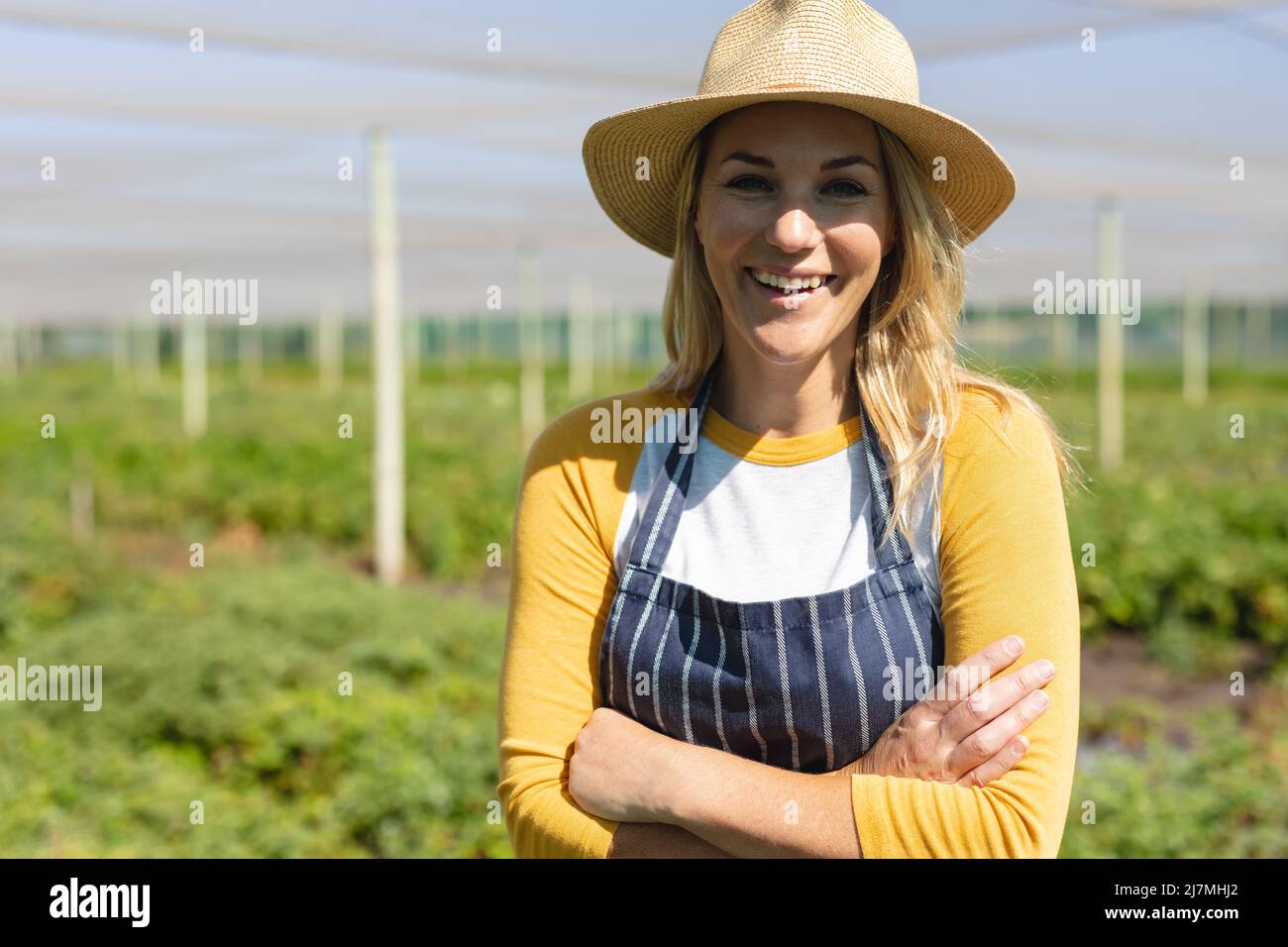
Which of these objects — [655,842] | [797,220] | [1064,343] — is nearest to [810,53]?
[797,220]

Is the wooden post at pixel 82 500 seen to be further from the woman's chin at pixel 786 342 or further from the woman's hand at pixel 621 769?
the woman's chin at pixel 786 342

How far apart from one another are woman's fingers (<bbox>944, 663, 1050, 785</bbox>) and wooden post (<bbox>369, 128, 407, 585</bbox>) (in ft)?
21.9

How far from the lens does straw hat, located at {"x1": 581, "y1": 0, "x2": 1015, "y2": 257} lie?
59.1 inches

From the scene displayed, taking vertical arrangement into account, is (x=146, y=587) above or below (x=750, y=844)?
below

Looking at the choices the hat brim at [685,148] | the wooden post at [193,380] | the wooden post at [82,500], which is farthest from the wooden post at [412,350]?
the hat brim at [685,148]

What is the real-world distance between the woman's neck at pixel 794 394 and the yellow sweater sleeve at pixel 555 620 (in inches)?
6.3

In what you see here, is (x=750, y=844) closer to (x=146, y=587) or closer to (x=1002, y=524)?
(x=1002, y=524)

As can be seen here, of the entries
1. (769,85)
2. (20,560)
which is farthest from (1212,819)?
(20,560)

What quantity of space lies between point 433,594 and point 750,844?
248 inches

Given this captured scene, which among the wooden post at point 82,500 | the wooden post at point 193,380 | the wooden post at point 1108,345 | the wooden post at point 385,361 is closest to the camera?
the wooden post at point 385,361

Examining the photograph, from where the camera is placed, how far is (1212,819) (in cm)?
425

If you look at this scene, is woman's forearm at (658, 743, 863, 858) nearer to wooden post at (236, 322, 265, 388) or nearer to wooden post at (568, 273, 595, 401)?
wooden post at (568, 273, 595, 401)

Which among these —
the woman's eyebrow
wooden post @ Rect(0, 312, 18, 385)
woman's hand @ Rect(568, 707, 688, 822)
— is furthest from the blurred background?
wooden post @ Rect(0, 312, 18, 385)

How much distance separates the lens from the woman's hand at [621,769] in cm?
149
